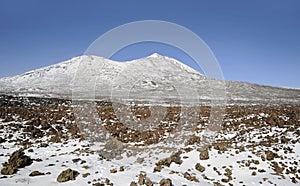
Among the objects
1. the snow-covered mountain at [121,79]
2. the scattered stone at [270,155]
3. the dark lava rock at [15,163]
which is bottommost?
the scattered stone at [270,155]

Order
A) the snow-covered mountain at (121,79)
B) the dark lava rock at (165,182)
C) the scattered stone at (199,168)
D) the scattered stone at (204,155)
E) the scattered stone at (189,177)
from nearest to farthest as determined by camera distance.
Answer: the dark lava rock at (165,182) → the scattered stone at (189,177) → the scattered stone at (199,168) → the scattered stone at (204,155) → the snow-covered mountain at (121,79)

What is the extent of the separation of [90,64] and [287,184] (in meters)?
126

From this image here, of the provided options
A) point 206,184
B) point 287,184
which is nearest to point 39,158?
Result: point 206,184

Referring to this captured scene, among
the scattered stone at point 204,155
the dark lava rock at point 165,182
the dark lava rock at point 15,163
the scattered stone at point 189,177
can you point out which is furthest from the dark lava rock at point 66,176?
the scattered stone at point 204,155

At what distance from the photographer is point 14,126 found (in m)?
18.2

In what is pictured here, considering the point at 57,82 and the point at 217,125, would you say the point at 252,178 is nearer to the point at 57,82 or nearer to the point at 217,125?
the point at 217,125

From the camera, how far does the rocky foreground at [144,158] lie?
10.6 meters

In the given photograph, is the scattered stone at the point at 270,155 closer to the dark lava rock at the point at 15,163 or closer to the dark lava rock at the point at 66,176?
the dark lava rock at the point at 66,176

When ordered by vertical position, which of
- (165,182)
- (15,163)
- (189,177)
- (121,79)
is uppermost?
(121,79)

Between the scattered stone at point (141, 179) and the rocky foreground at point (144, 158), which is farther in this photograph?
the rocky foreground at point (144, 158)

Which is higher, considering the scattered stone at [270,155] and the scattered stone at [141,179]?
the scattered stone at [270,155]

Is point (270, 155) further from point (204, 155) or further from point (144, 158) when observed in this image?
point (144, 158)

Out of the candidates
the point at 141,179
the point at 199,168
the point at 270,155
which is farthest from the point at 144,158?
the point at 270,155

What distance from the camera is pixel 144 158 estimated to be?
44.7ft
